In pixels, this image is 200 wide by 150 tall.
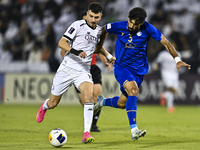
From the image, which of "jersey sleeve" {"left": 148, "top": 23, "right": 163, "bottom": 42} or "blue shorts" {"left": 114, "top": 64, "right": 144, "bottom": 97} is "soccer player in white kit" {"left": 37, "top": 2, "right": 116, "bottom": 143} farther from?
"jersey sleeve" {"left": 148, "top": 23, "right": 163, "bottom": 42}

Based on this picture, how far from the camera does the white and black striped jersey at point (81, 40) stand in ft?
20.1

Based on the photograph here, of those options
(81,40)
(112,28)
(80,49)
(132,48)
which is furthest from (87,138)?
(112,28)

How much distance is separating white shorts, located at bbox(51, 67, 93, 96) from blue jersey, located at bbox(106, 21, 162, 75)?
71 cm

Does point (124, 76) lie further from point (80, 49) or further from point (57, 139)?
point (57, 139)

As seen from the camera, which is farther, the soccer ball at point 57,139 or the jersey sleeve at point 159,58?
the jersey sleeve at point 159,58

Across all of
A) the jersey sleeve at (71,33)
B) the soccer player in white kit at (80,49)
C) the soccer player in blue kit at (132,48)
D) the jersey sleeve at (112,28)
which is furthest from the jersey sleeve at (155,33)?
the jersey sleeve at (71,33)

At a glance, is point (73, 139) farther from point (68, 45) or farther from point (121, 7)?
point (121, 7)

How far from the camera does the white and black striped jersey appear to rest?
6.12 meters

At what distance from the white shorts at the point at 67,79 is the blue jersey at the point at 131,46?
2.34 ft

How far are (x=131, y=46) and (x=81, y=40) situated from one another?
885 millimetres

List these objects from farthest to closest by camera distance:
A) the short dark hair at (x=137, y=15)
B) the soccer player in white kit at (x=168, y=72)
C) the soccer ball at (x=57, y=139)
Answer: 1. the soccer player in white kit at (x=168, y=72)
2. the short dark hair at (x=137, y=15)
3. the soccer ball at (x=57, y=139)

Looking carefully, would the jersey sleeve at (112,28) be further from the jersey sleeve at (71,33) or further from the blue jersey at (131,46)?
the jersey sleeve at (71,33)

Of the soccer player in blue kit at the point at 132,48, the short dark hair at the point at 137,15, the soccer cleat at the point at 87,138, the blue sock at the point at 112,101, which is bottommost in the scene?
Result: the soccer cleat at the point at 87,138

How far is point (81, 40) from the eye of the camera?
6.17 m
